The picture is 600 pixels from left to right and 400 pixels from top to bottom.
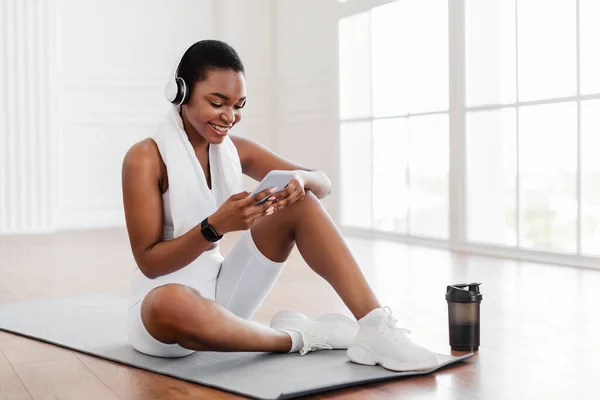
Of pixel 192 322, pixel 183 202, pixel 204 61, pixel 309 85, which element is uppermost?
pixel 309 85

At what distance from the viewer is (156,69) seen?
6.41 metres

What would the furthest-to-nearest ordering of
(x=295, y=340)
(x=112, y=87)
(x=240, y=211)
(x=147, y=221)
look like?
1. (x=112, y=87)
2. (x=295, y=340)
3. (x=147, y=221)
4. (x=240, y=211)

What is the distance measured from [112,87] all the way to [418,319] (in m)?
4.34

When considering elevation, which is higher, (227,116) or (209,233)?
(227,116)

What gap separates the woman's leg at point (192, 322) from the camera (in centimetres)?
175

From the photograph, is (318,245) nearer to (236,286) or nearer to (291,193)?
(291,193)

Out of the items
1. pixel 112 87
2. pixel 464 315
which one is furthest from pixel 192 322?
pixel 112 87

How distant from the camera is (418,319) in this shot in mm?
2508

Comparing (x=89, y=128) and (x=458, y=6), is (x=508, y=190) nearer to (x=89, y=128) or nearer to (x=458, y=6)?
(x=458, y=6)

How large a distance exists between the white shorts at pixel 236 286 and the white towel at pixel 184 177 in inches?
5.0

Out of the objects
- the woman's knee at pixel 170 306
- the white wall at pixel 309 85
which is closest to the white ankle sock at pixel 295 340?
the woman's knee at pixel 170 306

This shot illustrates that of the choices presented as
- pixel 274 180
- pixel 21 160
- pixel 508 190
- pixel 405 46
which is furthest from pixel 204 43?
pixel 21 160

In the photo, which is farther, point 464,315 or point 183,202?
point 464,315

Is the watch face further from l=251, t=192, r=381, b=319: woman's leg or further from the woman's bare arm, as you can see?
l=251, t=192, r=381, b=319: woman's leg
